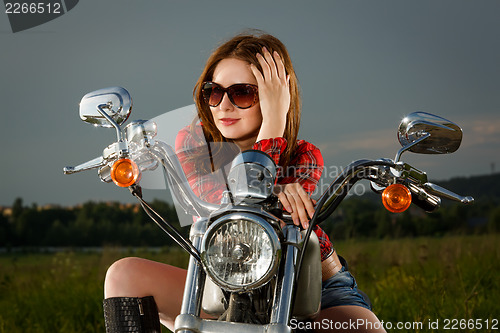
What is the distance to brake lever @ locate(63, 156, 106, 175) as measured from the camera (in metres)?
1.58

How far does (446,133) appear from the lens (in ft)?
4.88

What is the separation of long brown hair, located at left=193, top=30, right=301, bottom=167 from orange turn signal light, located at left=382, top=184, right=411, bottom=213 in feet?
2.51

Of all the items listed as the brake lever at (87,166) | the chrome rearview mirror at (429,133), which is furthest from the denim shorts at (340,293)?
the brake lever at (87,166)

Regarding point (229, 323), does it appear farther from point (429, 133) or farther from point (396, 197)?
point (429, 133)

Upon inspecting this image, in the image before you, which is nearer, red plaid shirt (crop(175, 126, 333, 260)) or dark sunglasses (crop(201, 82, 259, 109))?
red plaid shirt (crop(175, 126, 333, 260))

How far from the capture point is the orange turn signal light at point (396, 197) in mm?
Answer: 1391

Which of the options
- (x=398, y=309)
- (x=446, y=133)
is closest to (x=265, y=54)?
(x=446, y=133)

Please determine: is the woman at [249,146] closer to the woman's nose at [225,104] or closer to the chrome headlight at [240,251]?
the woman's nose at [225,104]

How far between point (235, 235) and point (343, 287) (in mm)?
750

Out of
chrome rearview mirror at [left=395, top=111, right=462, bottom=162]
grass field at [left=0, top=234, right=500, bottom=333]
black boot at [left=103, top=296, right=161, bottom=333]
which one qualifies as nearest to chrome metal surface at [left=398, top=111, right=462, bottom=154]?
chrome rearview mirror at [left=395, top=111, right=462, bottom=162]

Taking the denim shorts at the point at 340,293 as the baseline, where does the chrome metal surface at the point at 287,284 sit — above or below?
above

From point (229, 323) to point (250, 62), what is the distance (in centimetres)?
120

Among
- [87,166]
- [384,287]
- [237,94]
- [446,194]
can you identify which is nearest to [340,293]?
[446,194]

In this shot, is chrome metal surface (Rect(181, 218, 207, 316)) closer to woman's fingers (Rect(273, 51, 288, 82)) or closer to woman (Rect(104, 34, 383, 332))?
woman (Rect(104, 34, 383, 332))
